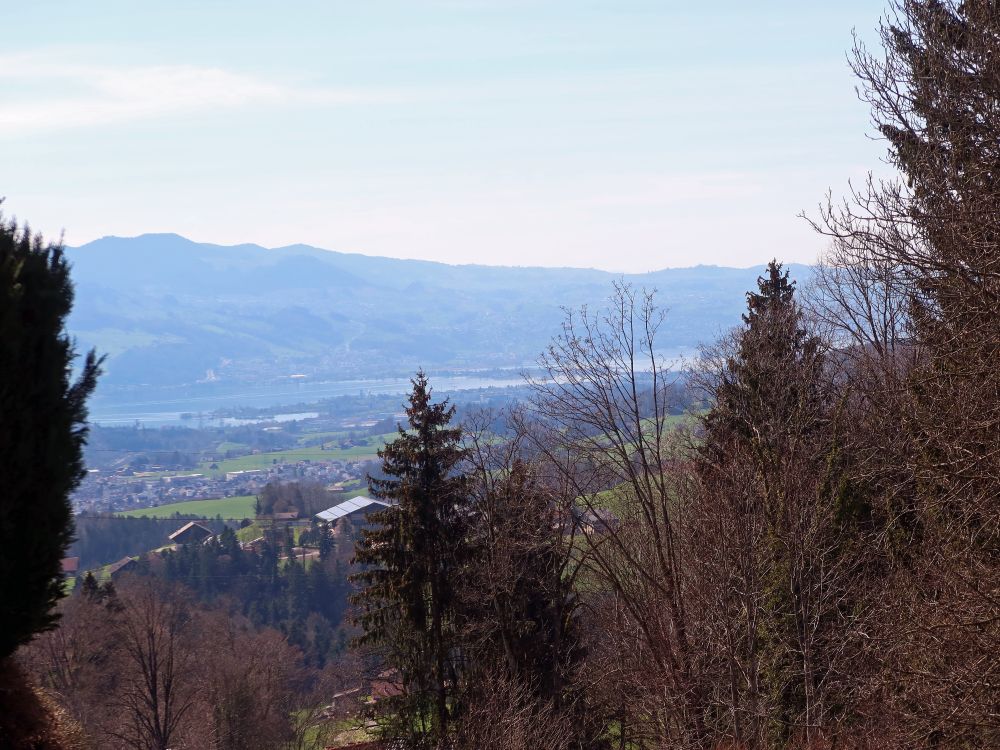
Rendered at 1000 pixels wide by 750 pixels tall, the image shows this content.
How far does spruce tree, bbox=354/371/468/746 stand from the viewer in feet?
64.7

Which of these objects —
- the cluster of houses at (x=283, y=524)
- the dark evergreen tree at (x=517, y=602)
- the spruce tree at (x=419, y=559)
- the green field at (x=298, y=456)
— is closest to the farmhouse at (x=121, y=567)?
the cluster of houses at (x=283, y=524)

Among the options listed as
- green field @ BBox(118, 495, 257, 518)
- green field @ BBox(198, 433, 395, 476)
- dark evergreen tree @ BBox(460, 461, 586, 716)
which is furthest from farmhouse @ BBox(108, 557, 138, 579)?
green field @ BBox(198, 433, 395, 476)

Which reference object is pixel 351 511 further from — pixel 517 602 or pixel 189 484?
pixel 517 602

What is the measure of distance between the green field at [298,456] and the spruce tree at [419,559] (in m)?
99.2

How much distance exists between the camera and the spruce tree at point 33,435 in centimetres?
676

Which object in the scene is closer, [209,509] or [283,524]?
[283,524]

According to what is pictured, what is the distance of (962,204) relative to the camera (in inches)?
331

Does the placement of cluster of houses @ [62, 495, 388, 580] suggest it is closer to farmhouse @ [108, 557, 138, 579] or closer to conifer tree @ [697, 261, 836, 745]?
farmhouse @ [108, 557, 138, 579]

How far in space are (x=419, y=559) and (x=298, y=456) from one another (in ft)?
375

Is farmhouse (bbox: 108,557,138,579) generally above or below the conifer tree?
below

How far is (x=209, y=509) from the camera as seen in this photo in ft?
300

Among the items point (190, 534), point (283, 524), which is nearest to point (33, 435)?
point (190, 534)

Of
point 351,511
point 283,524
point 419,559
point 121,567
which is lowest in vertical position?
point 121,567

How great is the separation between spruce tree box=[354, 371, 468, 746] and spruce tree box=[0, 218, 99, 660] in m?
12.9
